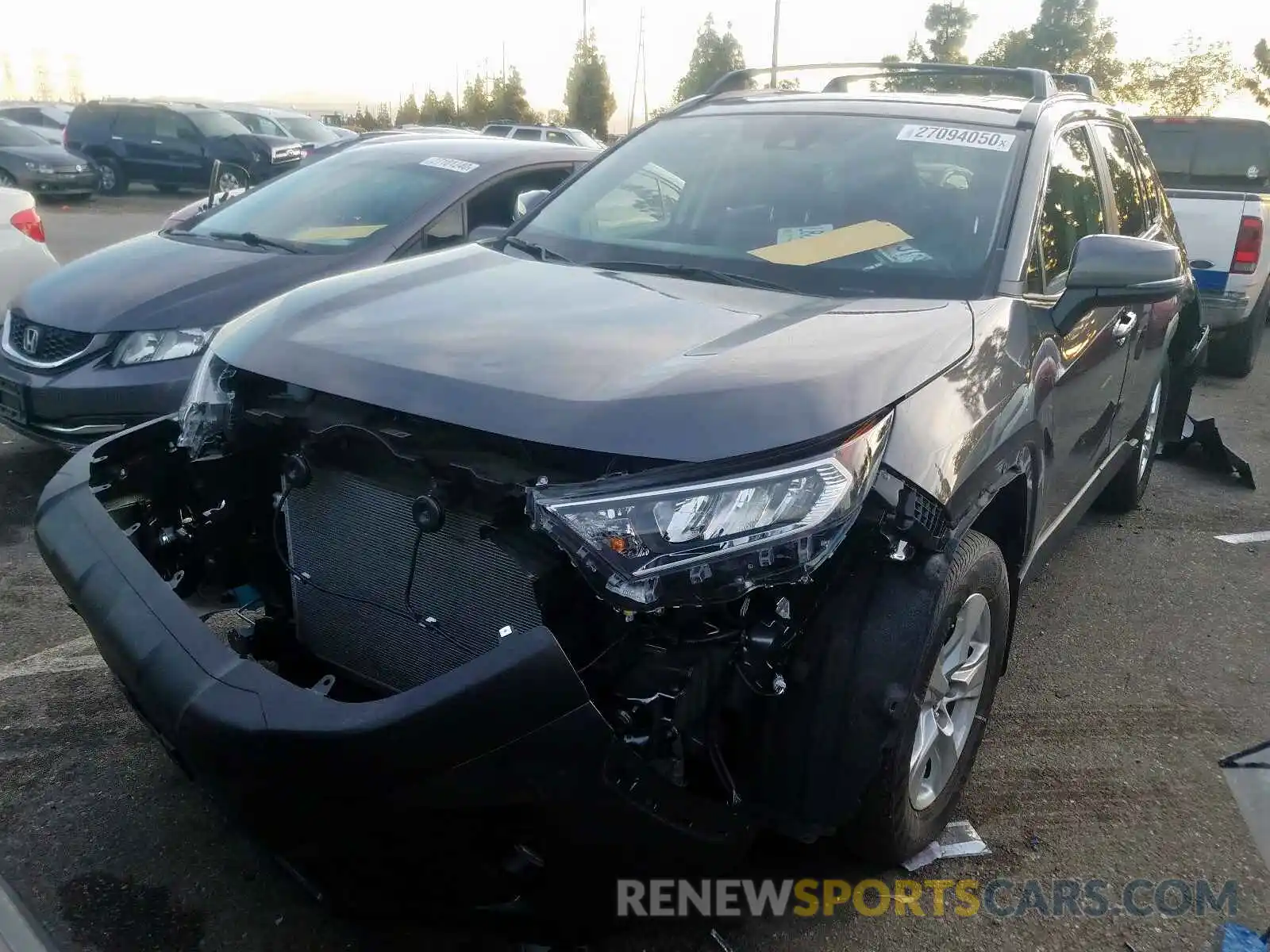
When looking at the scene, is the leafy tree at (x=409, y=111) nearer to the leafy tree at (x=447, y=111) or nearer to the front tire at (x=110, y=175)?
the leafy tree at (x=447, y=111)

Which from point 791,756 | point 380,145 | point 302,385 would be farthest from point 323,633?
point 380,145

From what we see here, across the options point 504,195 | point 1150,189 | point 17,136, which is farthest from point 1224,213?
point 17,136

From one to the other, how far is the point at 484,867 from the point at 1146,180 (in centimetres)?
422

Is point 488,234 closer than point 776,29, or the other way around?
point 488,234

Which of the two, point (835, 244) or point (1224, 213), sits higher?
point (835, 244)

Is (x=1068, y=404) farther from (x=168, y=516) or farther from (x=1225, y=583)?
(x=168, y=516)

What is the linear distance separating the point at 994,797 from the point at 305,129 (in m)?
24.5

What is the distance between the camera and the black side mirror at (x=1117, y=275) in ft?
9.24

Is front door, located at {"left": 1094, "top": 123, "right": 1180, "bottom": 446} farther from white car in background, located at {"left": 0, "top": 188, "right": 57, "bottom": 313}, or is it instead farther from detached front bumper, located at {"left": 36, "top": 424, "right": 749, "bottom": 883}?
white car in background, located at {"left": 0, "top": 188, "right": 57, "bottom": 313}

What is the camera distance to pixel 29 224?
20.3 ft

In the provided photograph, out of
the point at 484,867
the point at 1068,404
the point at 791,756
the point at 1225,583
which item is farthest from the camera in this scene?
the point at 1225,583

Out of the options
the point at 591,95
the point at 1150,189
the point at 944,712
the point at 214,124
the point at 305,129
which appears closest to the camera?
the point at 944,712

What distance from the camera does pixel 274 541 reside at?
257 cm

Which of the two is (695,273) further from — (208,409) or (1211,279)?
(1211,279)
